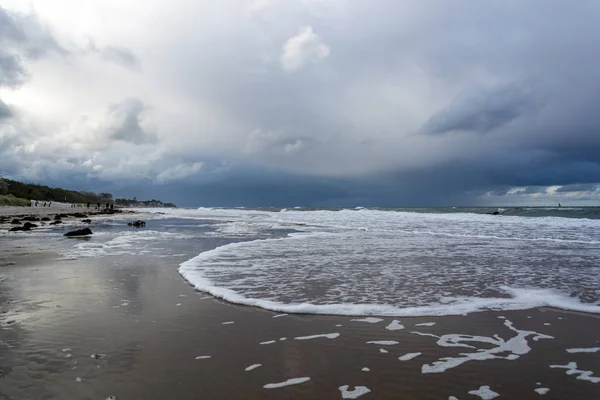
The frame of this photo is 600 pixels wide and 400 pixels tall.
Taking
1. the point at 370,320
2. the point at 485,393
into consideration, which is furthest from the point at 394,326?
the point at 485,393

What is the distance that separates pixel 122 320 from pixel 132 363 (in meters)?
1.84

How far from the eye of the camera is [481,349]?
16.3 ft

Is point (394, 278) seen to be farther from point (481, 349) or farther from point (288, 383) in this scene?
point (288, 383)

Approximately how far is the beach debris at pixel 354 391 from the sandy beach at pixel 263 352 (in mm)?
16

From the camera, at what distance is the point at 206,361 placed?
4484mm

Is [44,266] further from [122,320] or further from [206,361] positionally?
[206,361]

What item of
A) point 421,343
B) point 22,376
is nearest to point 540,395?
point 421,343

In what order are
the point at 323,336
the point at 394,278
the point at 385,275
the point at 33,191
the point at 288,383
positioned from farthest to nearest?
the point at 33,191
the point at 385,275
the point at 394,278
the point at 323,336
the point at 288,383

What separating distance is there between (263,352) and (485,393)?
8.26 feet

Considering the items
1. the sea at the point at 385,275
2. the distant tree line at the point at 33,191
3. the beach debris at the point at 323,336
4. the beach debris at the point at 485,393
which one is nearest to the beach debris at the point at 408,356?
the beach debris at the point at 485,393

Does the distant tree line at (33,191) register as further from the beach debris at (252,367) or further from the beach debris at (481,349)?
the beach debris at (481,349)

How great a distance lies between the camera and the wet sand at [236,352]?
3.85 m

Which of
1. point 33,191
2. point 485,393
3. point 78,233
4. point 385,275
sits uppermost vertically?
point 33,191

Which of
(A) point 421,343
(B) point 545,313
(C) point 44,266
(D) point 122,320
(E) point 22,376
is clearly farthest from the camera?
(C) point 44,266
